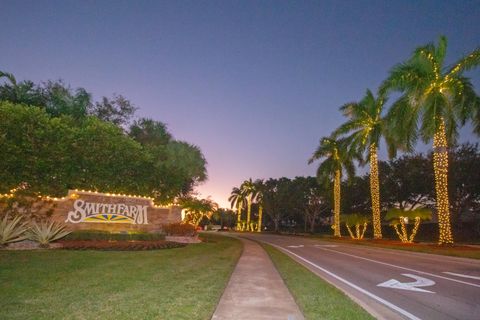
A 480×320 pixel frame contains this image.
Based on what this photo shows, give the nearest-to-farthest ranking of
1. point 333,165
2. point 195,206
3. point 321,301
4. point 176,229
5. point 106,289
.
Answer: point 321,301 < point 106,289 < point 176,229 < point 195,206 < point 333,165

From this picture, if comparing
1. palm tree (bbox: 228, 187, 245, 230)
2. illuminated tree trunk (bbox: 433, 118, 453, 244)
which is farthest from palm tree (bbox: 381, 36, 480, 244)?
palm tree (bbox: 228, 187, 245, 230)

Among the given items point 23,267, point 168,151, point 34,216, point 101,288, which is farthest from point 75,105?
point 101,288

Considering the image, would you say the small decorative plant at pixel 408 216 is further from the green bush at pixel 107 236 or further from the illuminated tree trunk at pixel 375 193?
the green bush at pixel 107 236

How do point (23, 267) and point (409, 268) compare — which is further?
point (409, 268)

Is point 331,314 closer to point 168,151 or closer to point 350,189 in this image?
point 168,151

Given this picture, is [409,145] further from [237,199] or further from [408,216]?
[237,199]

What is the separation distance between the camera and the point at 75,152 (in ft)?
70.4

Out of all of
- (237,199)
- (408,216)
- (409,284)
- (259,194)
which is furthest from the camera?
(237,199)

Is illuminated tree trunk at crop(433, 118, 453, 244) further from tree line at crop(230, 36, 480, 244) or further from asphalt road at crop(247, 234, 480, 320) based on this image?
asphalt road at crop(247, 234, 480, 320)

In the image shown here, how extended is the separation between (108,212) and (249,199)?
7410 centimetres

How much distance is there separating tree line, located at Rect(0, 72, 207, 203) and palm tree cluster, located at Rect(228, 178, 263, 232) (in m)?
57.4

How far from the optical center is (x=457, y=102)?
75.8 feet

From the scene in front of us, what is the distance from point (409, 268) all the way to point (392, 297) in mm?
6496

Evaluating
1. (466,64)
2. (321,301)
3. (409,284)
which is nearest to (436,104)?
(466,64)
